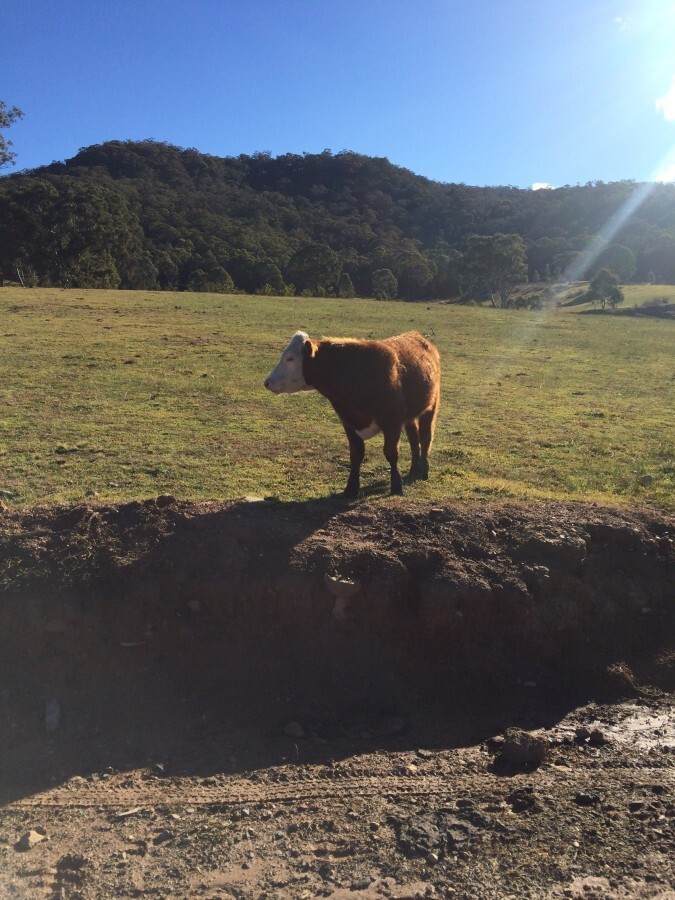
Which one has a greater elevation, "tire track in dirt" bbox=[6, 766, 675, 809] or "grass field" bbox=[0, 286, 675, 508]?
"grass field" bbox=[0, 286, 675, 508]

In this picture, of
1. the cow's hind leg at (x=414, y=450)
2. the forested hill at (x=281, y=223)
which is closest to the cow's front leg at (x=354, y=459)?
the cow's hind leg at (x=414, y=450)

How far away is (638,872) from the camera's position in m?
3.99

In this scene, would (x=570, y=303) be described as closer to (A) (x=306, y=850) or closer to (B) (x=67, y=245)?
(B) (x=67, y=245)

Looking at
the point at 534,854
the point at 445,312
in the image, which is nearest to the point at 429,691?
the point at 534,854

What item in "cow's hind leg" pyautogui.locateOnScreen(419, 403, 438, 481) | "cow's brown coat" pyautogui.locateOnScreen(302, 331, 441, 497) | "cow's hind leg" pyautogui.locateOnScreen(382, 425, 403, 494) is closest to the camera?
"cow's brown coat" pyautogui.locateOnScreen(302, 331, 441, 497)

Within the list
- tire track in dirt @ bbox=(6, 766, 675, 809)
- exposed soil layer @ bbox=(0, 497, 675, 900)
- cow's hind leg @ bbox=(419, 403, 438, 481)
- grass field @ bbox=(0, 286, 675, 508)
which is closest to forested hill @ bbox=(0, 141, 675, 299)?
grass field @ bbox=(0, 286, 675, 508)

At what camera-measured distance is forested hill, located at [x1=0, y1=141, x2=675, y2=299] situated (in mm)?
52938

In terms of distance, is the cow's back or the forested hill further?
the forested hill

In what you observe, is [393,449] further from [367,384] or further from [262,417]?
[262,417]

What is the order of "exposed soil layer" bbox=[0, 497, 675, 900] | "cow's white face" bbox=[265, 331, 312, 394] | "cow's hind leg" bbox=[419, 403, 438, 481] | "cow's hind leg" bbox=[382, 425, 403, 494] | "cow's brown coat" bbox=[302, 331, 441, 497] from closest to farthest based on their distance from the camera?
"exposed soil layer" bbox=[0, 497, 675, 900]
"cow's white face" bbox=[265, 331, 312, 394]
"cow's brown coat" bbox=[302, 331, 441, 497]
"cow's hind leg" bbox=[382, 425, 403, 494]
"cow's hind leg" bbox=[419, 403, 438, 481]

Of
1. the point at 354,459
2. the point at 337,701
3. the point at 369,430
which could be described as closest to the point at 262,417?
the point at 354,459

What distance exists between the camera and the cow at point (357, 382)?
7.05 metres

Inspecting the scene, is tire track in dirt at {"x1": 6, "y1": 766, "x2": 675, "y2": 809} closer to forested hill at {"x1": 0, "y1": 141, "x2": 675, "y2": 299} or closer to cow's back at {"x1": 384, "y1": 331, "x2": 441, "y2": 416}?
cow's back at {"x1": 384, "y1": 331, "x2": 441, "y2": 416}

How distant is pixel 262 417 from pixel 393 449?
5667 millimetres
